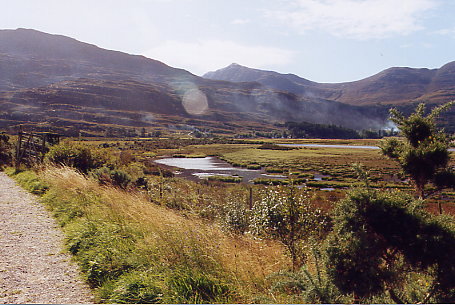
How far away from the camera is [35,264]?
234 inches

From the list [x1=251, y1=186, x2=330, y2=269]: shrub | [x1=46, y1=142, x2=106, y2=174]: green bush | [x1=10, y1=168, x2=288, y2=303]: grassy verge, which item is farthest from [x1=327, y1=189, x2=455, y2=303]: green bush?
[x1=46, y1=142, x2=106, y2=174]: green bush

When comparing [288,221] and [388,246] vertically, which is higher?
[388,246]

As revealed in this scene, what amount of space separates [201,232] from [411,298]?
3133 mm

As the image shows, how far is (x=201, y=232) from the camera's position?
224 inches

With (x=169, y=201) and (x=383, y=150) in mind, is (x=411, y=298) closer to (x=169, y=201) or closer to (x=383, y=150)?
(x=383, y=150)

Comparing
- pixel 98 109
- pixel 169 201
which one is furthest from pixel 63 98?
pixel 169 201

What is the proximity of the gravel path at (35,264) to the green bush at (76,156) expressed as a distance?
7.25 meters

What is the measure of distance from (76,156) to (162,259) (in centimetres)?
1391

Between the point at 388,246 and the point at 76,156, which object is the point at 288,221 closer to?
the point at 388,246

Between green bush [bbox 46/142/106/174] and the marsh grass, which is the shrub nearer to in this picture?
the marsh grass

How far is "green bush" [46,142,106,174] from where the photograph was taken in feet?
55.9

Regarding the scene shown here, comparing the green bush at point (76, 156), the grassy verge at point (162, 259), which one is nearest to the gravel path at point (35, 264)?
the grassy verge at point (162, 259)

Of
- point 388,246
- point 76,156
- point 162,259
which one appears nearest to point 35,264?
point 162,259

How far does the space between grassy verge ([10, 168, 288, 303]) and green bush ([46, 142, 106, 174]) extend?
9.91 meters
